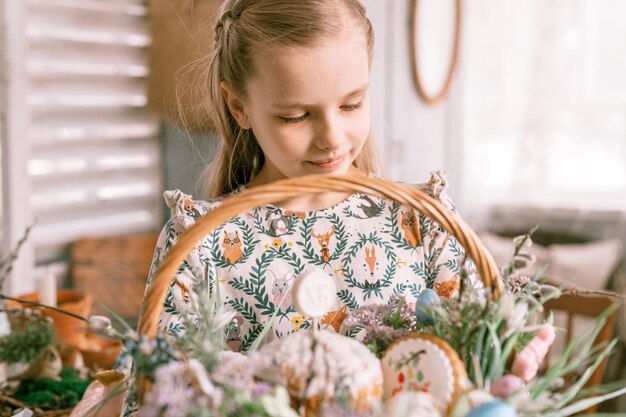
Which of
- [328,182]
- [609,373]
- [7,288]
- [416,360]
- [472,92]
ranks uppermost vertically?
[472,92]

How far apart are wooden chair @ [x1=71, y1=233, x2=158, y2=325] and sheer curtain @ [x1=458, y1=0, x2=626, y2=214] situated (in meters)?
1.69

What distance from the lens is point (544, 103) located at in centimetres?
337

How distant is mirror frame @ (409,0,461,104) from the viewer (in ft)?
10.7

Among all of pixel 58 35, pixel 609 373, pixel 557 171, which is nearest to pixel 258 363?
pixel 58 35

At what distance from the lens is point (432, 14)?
3428 millimetres

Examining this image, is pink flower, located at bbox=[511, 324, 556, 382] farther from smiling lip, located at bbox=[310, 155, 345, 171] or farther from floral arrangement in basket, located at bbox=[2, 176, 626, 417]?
smiling lip, located at bbox=[310, 155, 345, 171]

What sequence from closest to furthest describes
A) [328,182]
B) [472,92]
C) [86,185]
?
[328,182]
[86,185]
[472,92]

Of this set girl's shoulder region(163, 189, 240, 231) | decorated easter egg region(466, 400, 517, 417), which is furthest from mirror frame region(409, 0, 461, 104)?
decorated easter egg region(466, 400, 517, 417)

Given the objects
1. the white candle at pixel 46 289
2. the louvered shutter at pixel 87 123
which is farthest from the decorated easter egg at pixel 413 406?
the louvered shutter at pixel 87 123

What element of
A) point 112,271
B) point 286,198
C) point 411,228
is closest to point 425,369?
point 286,198

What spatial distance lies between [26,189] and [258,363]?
5.67 feet

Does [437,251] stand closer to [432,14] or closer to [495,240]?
[495,240]

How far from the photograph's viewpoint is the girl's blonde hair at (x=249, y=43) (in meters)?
1.06

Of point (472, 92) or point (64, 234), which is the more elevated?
point (472, 92)
